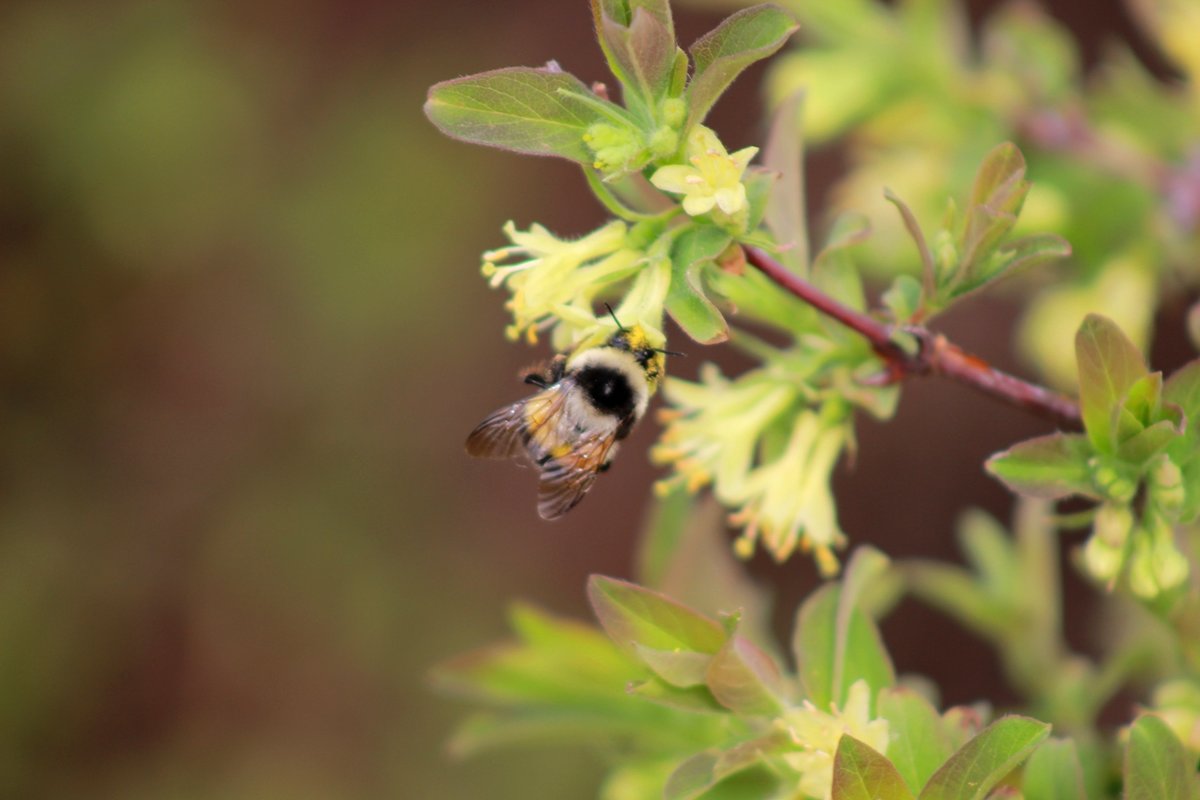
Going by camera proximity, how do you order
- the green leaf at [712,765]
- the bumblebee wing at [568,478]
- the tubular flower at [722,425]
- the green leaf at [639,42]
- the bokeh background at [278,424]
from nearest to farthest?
the green leaf at [639,42]
the green leaf at [712,765]
the tubular flower at [722,425]
the bumblebee wing at [568,478]
the bokeh background at [278,424]

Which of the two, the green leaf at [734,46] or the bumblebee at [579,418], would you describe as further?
the bumblebee at [579,418]

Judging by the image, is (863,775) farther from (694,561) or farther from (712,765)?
(694,561)

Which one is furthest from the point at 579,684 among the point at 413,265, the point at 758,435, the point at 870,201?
the point at 413,265

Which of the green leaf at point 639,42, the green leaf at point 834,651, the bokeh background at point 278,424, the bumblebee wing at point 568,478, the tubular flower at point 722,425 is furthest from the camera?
the bokeh background at point 278,424

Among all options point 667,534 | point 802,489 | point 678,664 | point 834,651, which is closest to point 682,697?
point 678,664

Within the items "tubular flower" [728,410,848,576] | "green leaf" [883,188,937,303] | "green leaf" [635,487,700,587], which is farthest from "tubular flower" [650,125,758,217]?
"green leaf" [635,487,700,587]

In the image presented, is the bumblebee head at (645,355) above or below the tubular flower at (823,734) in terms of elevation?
above

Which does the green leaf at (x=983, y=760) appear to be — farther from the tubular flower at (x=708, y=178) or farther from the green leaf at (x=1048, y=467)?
the tubular flower at (x=708, y=178)

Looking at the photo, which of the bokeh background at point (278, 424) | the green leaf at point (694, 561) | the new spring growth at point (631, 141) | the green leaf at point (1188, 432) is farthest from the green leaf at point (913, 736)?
the bokeh background at point (278, 424)
